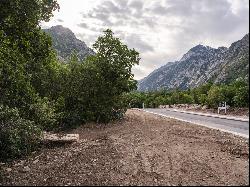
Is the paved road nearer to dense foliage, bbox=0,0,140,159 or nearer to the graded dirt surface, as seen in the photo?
the graded dirt surface

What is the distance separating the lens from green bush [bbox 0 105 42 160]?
14359 millimetres

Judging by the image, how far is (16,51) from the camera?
14.4m

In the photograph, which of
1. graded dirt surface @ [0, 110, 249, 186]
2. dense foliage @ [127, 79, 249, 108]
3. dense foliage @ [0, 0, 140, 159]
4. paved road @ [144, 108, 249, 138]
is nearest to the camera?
graded dirt surface @ [0, 110, 249, 186]

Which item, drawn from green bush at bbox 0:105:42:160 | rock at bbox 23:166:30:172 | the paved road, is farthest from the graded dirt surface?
the paved road

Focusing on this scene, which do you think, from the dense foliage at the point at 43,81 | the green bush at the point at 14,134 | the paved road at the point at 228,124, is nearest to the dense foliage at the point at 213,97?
the paved road at the point at 228,124

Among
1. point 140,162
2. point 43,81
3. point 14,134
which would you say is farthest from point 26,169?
point 43,81

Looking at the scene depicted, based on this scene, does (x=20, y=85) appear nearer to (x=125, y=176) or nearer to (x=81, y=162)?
(x=81, y=162)

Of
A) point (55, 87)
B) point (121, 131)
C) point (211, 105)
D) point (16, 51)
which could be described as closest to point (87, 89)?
point (55, 87)

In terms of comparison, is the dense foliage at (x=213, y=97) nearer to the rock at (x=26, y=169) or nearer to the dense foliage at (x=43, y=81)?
the dense foliage at (x=43, y=81)

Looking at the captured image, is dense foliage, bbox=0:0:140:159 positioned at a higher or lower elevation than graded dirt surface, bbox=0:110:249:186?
higher

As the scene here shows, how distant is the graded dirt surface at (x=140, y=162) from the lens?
9.55 metres

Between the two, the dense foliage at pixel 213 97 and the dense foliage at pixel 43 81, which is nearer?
the dense foliage at pixel 43 81

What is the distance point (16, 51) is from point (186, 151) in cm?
716

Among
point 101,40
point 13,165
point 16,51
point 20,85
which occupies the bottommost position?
point 13,165
